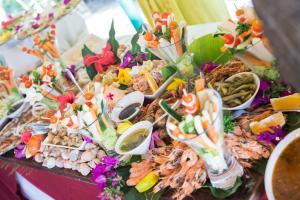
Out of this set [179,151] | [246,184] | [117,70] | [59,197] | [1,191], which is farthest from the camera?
[1,191]

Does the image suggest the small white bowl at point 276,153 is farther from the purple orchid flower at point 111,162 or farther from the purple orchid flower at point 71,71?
the purple orchid flower at point 71,71

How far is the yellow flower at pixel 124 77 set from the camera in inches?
58.5

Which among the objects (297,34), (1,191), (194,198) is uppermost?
(297,34)

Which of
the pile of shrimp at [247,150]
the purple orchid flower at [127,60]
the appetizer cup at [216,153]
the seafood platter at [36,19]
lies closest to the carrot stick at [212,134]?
the appetizer cup at [216,153]

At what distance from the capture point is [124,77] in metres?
1.49

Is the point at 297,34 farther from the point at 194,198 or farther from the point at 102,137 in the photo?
the point at 102,137

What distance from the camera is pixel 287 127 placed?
1007mm

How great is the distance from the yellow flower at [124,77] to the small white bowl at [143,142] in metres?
0.34

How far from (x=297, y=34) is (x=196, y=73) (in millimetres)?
900

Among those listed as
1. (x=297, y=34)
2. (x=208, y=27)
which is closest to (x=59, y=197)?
(x=208, y=27)

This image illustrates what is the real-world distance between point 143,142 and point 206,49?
19.3 inches

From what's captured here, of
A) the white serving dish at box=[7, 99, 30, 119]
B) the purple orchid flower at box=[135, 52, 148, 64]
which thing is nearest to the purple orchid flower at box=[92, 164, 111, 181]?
the purple orchid flower at box=[135, 52, 148, 64]

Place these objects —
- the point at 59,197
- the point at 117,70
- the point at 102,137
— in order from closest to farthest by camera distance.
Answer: the point at 102,137 < the point at 117,70 < the point at 59,197

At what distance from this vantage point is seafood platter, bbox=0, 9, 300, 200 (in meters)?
0.90
